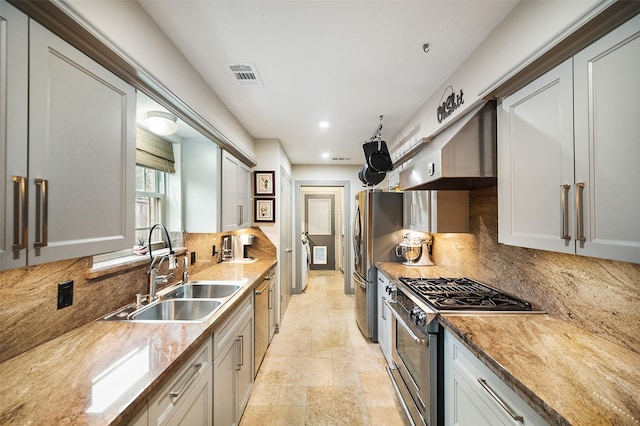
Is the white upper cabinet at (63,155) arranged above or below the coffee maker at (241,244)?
above

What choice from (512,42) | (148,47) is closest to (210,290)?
(148,47)

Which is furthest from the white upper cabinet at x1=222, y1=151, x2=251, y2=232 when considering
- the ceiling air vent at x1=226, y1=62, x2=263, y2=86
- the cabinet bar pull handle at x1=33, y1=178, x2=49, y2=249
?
the cabinet bar pull handle at x1=33, y1=178, x2=49, y2=249

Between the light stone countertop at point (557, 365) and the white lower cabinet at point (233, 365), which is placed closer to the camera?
the light stone countertop at point (557, 365)

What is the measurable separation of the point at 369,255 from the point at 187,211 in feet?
6.74

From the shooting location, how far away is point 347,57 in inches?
68.4

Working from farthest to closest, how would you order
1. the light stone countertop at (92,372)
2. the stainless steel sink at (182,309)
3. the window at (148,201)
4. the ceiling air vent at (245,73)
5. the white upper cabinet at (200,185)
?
the white upper cabinet at (200,185), the window at (148,201), the ceiling air vent at (245,73), the stainless steel sink at (182,309), the light stone countertop at (92,372)

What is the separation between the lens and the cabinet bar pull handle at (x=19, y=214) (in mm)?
745

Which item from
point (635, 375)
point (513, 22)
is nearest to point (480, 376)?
point (635, 375)

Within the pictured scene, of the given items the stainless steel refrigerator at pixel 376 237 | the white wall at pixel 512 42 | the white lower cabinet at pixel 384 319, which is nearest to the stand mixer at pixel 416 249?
the stainless steel refrigerator at pixel 376 237

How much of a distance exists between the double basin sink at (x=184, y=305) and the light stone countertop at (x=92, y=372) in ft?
0.47

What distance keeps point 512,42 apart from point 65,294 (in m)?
2.63

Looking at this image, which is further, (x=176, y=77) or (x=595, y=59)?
(x=176, y=77)

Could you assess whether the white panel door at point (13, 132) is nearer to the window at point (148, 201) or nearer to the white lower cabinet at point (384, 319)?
the window at point (148, 201)

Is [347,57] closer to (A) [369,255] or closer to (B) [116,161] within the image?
(B) [116,161]
